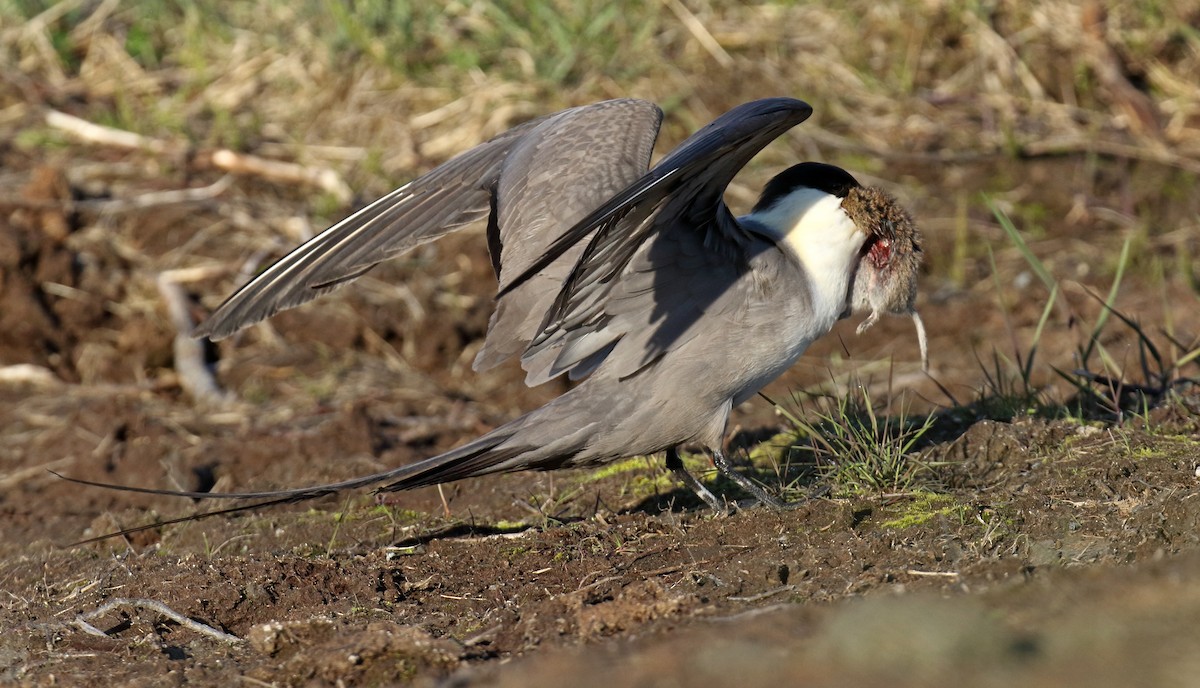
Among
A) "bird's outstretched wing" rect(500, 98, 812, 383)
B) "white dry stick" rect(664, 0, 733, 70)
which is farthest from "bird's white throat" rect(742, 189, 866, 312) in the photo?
"white dry stick" rect(664, 0, 733, 70)

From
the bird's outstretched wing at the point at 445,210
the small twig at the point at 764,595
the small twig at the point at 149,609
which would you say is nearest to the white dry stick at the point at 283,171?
the bird's outstretched wing at the point at 445,210

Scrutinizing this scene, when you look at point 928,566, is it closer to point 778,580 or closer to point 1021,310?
point 778,580

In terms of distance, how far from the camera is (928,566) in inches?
139

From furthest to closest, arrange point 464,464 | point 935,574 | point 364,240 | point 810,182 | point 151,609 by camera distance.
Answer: point 364,240 → point 810,182 → point 464,464 → point 151,609 → point 935,574

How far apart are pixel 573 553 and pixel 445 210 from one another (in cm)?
135

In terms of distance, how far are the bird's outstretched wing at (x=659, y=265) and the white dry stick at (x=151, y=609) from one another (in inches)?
45.7

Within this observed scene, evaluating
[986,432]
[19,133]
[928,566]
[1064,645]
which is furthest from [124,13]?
[1064,645]

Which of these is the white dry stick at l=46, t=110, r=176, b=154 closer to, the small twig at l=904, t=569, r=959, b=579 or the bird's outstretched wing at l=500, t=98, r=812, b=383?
the bird's outstretched wing at l=500, t=98, r=812, b=383

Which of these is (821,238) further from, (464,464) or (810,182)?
(464,464)

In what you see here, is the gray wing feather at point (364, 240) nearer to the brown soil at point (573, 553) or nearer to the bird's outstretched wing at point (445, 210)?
the bird's outstretched wing at point (445, 210)

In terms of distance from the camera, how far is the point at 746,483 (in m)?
4.34

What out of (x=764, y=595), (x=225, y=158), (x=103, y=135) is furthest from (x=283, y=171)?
(x=764, y=595)

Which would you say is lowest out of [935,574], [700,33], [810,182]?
[935,574]

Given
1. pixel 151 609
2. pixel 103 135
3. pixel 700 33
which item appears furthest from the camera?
pixel 700 33
